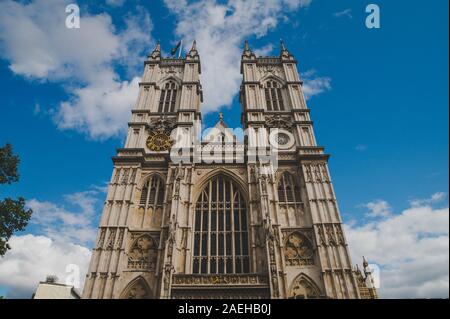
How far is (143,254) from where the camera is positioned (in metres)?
21.1

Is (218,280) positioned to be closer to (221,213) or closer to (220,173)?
(221,213)

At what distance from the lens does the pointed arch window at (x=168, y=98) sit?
31191 millimetres

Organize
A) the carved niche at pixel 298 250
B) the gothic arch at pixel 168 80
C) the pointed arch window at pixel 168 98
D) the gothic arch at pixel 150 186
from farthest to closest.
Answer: the gothic arch at pixel 168 80 → the pointed arch window at pixel 168 98 → the gothic arch at pixel 150 186 → the carved niche at pixel 298 250

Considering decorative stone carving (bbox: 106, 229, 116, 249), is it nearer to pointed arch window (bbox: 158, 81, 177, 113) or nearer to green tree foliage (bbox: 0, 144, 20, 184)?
green tree foliage (bbox: 0, 144, 20, 184)

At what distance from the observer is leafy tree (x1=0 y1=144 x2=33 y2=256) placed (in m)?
18.6

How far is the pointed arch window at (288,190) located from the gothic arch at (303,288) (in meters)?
6.30

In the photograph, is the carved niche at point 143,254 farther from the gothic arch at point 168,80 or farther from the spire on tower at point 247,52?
the spire on tower at point 247,52

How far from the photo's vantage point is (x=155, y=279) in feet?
64.0

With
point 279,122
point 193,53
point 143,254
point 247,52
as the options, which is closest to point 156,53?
point 193,53

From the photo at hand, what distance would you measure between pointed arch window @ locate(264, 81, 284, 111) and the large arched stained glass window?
36.9 feet

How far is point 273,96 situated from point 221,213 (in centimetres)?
1619

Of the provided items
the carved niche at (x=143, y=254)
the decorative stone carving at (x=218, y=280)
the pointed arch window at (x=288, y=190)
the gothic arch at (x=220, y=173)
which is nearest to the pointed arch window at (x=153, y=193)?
the carved niche at (x=143, y=254)
